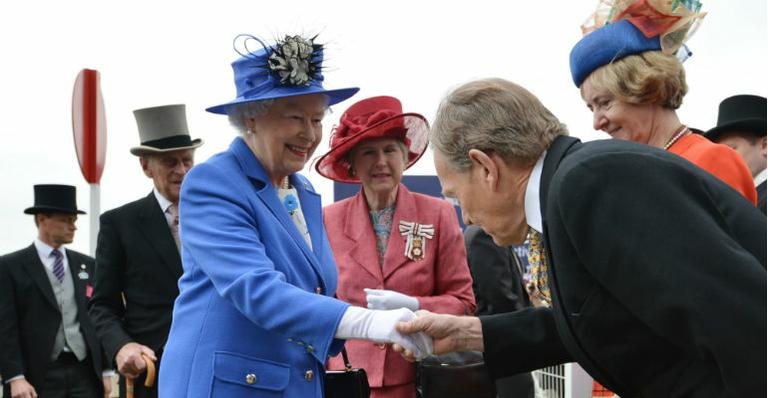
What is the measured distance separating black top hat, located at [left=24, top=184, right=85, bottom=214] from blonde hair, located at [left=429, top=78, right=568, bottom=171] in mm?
6165

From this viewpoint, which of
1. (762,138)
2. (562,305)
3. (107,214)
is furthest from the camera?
(762,138)

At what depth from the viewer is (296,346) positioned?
2779 millimetres

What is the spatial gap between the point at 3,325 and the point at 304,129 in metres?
4.91

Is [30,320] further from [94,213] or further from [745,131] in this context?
[745,131]

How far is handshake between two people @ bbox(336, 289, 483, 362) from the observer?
2564mm

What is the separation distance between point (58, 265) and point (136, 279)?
3.13 meters

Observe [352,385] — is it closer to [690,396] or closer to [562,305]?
[562,305]

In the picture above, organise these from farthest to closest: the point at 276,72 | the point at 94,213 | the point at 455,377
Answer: the point at 94,213 < the point at 455,377 < the point at 276,72

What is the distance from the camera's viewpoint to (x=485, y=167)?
226 cm

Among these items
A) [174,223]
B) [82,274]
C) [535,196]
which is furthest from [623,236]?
[82,274]

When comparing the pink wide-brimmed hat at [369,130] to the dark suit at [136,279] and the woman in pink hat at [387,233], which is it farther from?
the dark suit at [136,279]

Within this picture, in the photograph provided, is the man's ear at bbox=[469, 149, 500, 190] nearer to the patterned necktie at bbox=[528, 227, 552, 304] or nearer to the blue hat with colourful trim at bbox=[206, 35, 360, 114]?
the patterned necktie at bbox=[528, 227, 552, 304]

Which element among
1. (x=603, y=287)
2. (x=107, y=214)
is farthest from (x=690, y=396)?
(x=107, y=214)

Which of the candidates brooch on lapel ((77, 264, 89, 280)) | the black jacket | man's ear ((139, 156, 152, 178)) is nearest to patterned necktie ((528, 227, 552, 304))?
the black jacket
